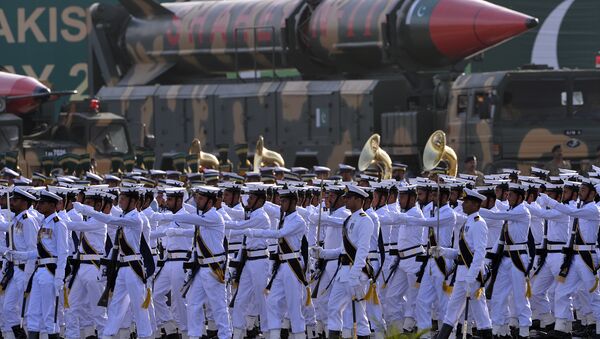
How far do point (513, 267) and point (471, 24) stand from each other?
40.4 ft

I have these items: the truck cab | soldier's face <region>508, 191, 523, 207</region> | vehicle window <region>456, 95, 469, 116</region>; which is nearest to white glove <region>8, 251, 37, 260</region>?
soldier's face <region>508, 191, 523, 207</region>

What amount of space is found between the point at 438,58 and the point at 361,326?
1411cm

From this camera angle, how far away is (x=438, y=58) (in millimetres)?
32594

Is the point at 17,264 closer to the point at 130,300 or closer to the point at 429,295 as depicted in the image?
the point at 130,300

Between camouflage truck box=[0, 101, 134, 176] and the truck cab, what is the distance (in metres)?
6.69

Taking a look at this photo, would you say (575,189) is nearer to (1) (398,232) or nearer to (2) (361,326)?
(1) (398,232)

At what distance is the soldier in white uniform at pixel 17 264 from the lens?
19203 mm

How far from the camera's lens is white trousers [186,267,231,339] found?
19.1 meters

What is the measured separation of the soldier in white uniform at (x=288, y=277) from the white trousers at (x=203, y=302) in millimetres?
559

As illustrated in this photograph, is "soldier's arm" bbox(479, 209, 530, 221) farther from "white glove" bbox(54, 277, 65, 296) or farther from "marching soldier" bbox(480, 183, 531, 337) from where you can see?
"white glove" bbox(54, 277, 65, 296)

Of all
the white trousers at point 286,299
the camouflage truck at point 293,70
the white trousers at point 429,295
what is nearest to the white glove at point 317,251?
the white trousers at point 286,299

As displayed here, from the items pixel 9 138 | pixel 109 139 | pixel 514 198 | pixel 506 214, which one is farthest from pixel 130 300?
pixel 109 139

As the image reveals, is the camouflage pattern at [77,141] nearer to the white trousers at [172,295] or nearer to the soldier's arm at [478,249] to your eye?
the white trousers at [172,295]

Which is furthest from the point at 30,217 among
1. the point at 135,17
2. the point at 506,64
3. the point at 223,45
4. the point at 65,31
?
the point at 65,31
